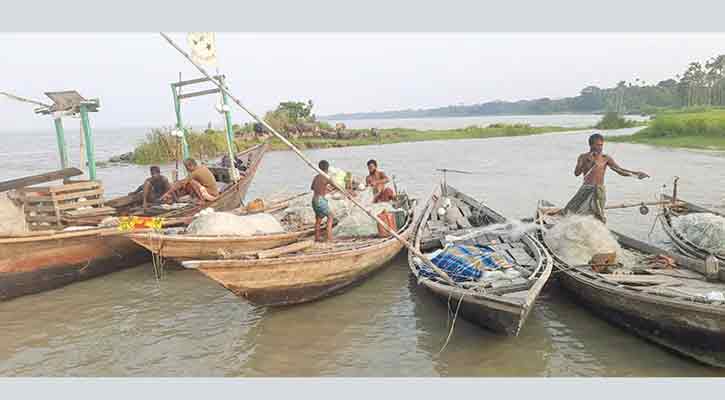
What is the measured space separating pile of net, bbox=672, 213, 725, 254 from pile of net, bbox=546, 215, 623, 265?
135 centimetres

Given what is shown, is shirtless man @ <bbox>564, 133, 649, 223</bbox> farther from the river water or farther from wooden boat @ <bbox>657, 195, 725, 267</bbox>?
the river water

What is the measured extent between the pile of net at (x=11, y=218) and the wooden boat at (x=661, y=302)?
7.49 metres

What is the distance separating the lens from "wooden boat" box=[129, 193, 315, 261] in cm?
639

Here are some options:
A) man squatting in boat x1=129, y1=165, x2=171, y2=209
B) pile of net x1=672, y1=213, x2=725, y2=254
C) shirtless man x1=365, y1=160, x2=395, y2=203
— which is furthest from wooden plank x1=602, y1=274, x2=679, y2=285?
man squatting in boat x1=129, y1=165, x2=171, y2=209

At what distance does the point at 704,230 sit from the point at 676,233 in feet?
1.19

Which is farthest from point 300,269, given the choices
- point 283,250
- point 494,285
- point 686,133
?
point 686,133

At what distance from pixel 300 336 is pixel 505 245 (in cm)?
310

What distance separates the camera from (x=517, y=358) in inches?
188

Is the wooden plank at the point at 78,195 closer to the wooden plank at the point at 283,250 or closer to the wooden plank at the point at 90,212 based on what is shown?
the wooden plank at the point at 90,212

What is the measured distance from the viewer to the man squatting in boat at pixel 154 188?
8.53 meters

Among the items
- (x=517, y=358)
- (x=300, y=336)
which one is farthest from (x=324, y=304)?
(x=517, y=358)

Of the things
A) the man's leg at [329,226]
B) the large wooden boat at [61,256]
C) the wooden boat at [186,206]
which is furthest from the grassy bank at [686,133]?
the large wooden boat at [61,256]

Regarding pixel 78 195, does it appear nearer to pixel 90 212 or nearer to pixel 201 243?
pixel 90 212

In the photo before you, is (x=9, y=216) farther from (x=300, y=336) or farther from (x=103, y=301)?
(x=300, y=336)
